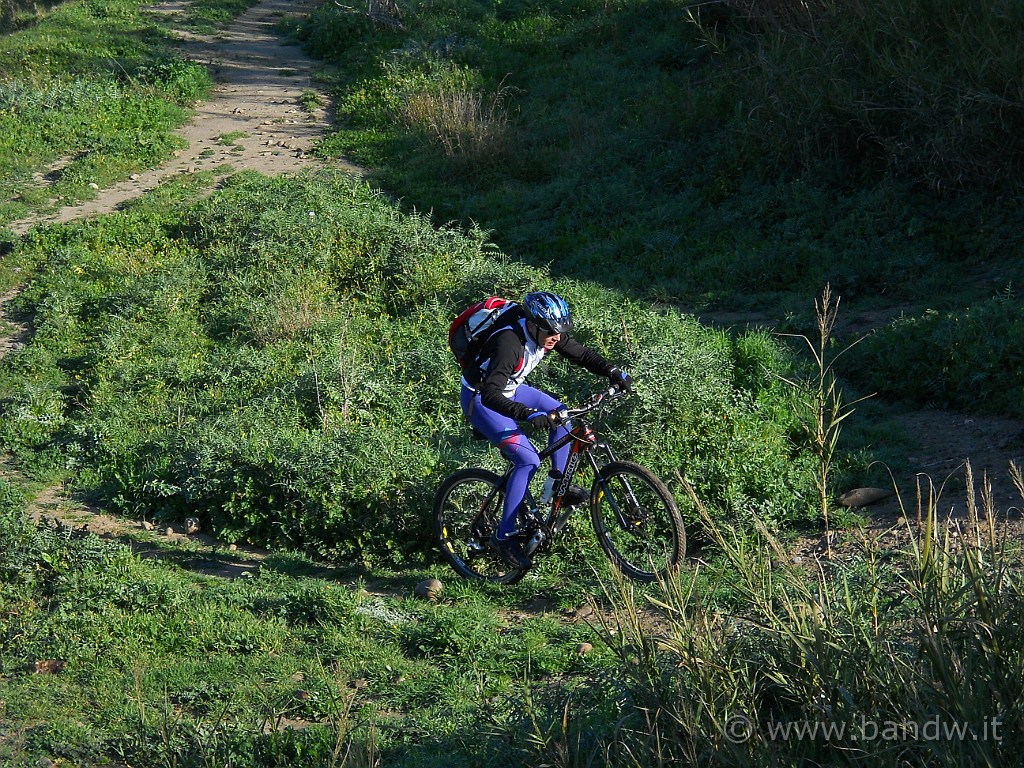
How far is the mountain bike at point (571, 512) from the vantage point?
5.98 meters

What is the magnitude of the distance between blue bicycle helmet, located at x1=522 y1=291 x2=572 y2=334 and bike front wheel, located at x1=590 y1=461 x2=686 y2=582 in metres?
0.86

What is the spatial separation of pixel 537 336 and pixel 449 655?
1777 millimetres

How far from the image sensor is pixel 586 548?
658 cm

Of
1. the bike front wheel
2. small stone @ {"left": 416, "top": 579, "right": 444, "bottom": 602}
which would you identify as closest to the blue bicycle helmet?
the bike front wheel

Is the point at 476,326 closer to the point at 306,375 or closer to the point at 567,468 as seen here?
the point at 567,468

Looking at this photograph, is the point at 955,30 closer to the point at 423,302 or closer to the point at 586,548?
the point at 423,302

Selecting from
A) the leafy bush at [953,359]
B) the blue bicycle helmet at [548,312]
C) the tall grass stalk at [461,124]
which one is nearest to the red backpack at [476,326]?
the blue bicycle helmet at [548,312]

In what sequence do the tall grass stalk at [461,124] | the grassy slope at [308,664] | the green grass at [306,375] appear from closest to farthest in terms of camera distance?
the grassy slope at [308,664] → the green grass at [306,375] → the tall grass stalk at [461,124]

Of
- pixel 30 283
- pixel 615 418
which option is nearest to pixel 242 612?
pixel 615 418

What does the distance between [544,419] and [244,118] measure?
1242 centimetres

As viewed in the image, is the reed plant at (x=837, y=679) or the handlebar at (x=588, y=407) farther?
the handlebar at (x=588, y=407)

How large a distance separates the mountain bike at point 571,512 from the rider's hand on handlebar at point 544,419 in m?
0.04

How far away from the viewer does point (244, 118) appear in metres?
16.6

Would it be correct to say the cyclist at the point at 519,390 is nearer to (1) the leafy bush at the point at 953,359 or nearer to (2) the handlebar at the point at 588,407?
(2) the handlebar at the point at 588,407
